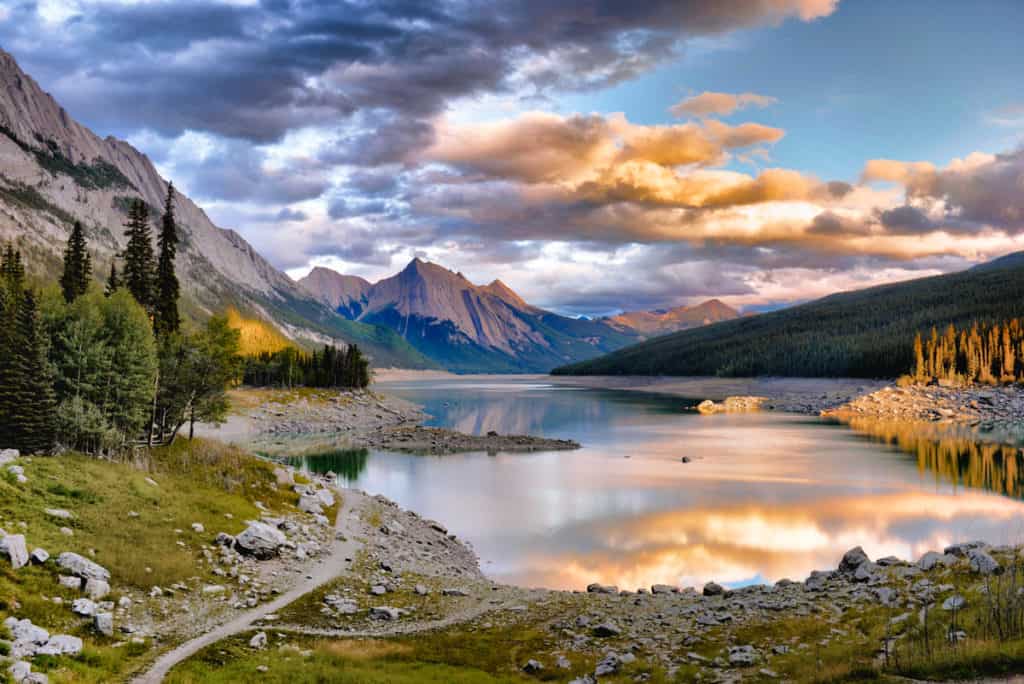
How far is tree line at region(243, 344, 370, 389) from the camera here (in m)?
138

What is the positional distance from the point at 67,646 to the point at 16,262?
76306 millimetres

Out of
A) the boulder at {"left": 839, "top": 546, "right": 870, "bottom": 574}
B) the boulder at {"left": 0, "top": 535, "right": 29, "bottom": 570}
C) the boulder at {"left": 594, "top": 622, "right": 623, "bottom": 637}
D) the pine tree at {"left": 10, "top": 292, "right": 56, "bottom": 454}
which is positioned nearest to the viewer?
the boulder at {"left": 0, "top": 535, "right": 29, "bottom": 570}

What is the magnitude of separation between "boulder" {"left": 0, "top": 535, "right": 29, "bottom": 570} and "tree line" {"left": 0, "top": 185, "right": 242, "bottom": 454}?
15.7 meters

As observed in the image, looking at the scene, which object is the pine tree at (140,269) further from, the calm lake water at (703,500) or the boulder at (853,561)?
the boulder at (853,561)

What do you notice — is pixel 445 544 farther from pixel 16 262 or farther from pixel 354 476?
pixel 16 262

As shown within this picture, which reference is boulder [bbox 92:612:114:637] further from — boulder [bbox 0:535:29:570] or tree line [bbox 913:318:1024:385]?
tree line [bbox 913:318:1024:385]

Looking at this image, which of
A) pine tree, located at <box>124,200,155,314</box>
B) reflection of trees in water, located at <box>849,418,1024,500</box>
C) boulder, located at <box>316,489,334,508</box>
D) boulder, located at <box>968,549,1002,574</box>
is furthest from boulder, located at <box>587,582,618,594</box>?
pine tree, located at <box>124,200,155,314</box>

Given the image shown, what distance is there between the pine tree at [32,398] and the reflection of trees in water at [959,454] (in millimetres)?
66333

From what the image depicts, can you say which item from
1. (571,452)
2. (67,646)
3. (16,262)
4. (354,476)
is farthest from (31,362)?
(571,452)

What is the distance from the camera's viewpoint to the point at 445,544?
37844mm

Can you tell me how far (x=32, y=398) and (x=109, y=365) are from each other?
7.16m

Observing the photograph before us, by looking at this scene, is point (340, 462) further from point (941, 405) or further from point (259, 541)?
point (941, 405)

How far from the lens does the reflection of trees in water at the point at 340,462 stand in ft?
218

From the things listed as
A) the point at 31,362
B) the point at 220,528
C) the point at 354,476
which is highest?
the point at 31,362
